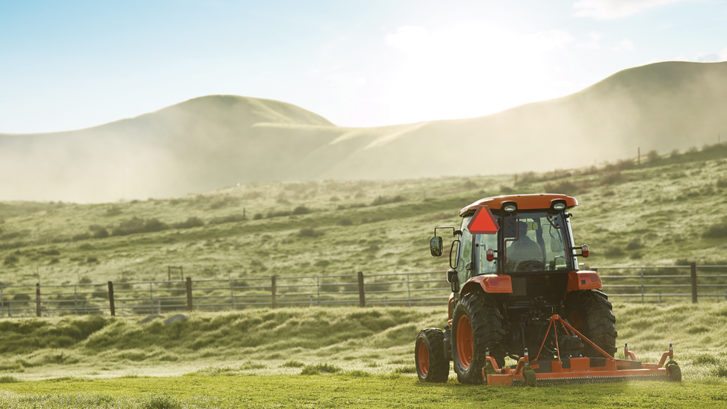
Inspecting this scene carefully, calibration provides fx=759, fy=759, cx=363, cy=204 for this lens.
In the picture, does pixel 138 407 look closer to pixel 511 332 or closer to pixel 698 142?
pixel 511 332

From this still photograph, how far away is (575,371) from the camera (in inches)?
346

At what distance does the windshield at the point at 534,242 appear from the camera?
1009 cm

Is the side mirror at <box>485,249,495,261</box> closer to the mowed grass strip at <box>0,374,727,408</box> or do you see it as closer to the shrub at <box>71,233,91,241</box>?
the mowed grass strip at <box>0,374,727,408</box>

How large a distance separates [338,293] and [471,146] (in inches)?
5599

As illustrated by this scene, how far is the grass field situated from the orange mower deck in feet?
0.55

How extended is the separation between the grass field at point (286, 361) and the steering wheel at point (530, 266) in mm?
1775

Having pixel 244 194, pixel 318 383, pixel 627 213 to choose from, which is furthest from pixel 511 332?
pixel 244 194

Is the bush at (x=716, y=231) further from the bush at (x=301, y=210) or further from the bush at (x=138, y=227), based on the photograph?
the bush at (x=138, y=227)

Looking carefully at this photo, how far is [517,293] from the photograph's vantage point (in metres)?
9.95

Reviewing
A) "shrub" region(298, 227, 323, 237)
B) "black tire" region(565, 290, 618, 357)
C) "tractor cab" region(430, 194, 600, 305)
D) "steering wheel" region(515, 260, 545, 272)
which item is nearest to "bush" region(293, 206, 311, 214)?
"shrub" region(298, 227, 323, 237)

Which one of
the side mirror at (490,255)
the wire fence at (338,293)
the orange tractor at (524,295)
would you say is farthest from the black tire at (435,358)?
the wire fence at (338,293)

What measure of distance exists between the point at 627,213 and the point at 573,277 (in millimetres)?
37366

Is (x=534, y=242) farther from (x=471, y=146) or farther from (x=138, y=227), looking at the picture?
(x=471, y=146)

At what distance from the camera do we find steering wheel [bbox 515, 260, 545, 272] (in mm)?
10086
